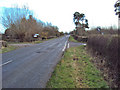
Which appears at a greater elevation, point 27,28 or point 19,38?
point 27,28

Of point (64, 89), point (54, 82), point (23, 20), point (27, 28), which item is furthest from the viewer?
point (27, 28)

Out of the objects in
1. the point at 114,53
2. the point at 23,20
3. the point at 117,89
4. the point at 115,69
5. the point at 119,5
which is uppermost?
the point at 23,20

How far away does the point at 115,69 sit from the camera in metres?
5.55

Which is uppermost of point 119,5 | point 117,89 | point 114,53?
point 119,5

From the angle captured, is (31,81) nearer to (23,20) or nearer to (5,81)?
(5,81)

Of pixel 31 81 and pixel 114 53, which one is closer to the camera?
pixel 31 81

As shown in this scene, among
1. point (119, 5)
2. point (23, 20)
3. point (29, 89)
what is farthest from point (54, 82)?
point (23, 20)

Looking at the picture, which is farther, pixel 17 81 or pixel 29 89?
pixel 17 81

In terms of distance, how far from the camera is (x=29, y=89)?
14.1ft

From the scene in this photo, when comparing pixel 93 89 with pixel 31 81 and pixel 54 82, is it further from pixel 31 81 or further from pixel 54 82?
pixel 31 81

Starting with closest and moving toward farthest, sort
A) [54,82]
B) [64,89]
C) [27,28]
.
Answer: [64,89]
[54,82]
[27,28]

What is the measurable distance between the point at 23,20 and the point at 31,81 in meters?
30.5

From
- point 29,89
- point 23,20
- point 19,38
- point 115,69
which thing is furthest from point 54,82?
point 19,38

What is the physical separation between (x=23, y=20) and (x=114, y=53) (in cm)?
3081
